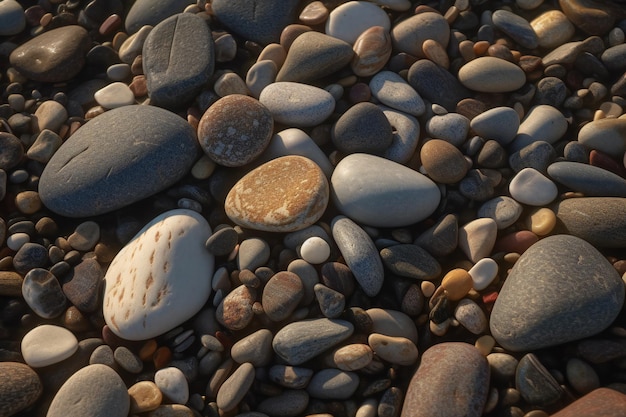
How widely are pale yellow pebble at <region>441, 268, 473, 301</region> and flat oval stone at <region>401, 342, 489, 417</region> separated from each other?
0.75 ft

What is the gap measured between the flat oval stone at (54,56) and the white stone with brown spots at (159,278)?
1289 mm

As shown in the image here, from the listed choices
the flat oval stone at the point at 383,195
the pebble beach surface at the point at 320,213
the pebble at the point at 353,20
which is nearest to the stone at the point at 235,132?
the pebble beach surface at the point at 320,213

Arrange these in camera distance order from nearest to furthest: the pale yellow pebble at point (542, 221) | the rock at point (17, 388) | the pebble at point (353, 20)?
1. the rock at point (17, 388)
2. the pale yellow pebble at point (542, 221)
3. the pebble at point (353, 20)

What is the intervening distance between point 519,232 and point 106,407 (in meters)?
1.86

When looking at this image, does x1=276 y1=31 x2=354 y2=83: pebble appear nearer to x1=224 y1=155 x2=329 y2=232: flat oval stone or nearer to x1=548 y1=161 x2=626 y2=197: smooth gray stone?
x1=224 y1=155 x2=329 y2=232: flat oval stone

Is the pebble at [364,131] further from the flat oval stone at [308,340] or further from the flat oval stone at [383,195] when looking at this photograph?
the flat oval stone at [308,340]

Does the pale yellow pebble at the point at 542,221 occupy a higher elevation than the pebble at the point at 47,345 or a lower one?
higher

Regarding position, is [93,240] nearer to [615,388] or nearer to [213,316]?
[213,316]

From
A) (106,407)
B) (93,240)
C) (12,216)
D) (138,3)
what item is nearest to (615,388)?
(106,407)

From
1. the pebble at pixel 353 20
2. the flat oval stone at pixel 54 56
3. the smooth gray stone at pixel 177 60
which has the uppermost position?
the pebble at pixel 353 20

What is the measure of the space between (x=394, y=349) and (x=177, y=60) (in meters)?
1.92

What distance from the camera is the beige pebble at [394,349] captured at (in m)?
2.05

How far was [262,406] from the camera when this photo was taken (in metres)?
2.07

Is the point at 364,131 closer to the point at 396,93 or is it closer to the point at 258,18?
the point at 396,93
